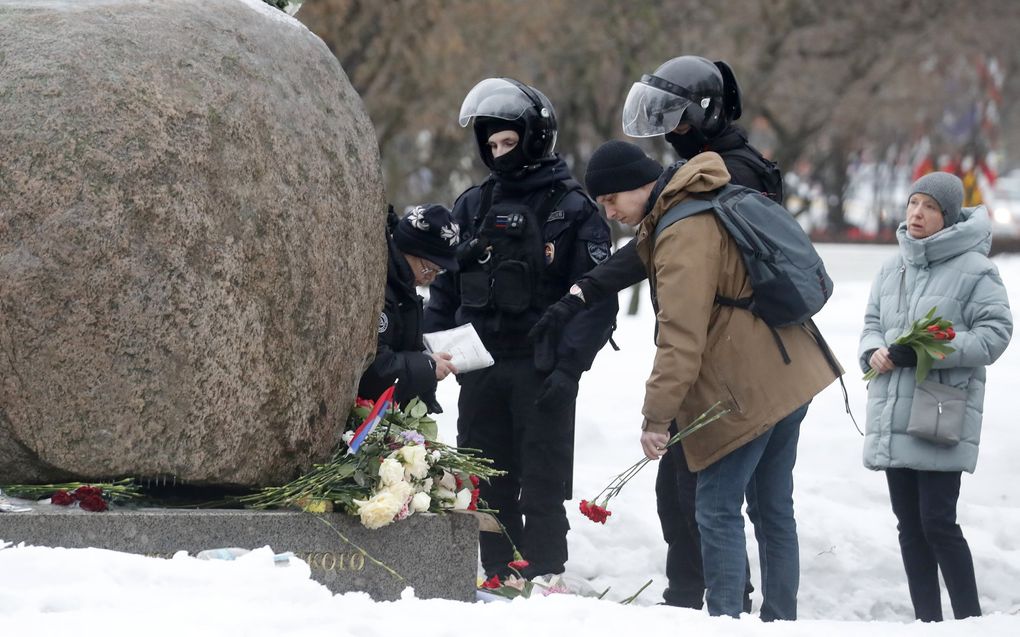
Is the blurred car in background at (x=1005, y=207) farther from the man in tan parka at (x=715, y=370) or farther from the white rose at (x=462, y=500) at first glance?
the white rose at (x=462, y=500)

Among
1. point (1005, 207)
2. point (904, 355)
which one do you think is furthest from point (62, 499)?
point (1005, 207)

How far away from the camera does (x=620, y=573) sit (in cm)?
676

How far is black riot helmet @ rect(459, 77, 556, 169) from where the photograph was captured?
594 centimetres

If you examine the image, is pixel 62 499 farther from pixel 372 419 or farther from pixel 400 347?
pixel 400 347

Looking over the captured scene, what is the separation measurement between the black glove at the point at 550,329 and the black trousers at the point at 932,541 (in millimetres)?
1419

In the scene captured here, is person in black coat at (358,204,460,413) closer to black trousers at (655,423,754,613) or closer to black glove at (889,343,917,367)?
black trousers at (655,423,754,613)

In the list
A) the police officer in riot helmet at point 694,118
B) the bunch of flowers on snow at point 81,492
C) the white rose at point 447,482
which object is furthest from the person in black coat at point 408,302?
the bunch of flowers on snow at point 81,492

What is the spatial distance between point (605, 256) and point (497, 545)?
1299mm

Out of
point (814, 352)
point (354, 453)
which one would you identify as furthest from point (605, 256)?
point (354, 453)

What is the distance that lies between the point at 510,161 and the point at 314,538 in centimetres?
201

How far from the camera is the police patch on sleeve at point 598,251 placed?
590 centimetres

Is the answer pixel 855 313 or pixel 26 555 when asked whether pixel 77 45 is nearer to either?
pixel 26 555

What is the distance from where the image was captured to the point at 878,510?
25.8 ft

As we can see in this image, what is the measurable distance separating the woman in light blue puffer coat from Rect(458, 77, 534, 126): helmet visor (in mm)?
1625
